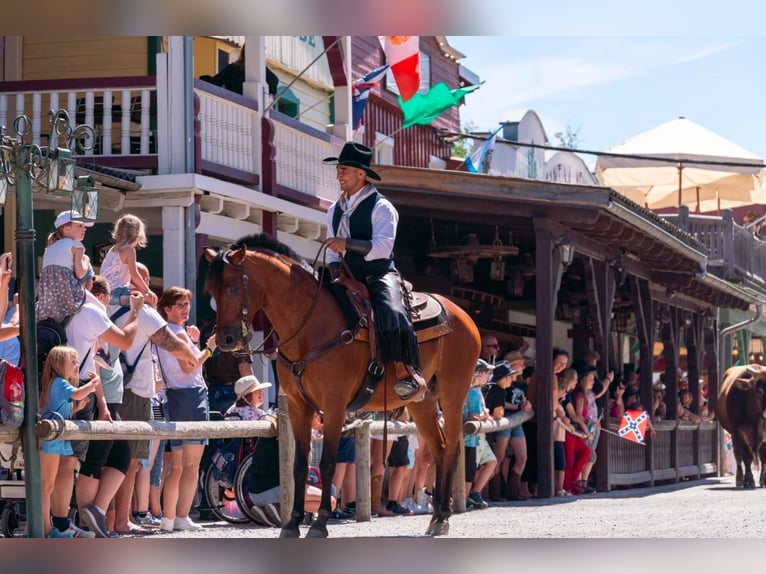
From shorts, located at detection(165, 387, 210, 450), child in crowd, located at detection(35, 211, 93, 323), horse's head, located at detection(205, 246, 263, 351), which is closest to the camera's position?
horse's head, located at detection(205, 246, 263, 351)

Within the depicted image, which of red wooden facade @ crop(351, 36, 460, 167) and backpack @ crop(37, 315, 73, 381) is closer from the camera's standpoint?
backpack @ crop(37, 315, 73, 381)

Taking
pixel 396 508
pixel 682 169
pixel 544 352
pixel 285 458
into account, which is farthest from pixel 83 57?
pixel 682 169

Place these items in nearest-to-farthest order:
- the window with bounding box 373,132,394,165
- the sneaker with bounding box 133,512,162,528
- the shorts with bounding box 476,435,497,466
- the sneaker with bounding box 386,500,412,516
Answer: the sneaker with bounding box 133,512,162,528 < the sneaker with bounding box 386,500,412,516 < the shorts with bounding box 476,435,497,466 < the window with bounding box 373,132,394,165

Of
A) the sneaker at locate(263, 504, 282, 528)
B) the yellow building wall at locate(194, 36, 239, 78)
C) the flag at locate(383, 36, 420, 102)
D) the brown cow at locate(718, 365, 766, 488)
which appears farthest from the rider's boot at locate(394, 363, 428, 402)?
the brown cow at locate(718, 365, 766, 488)

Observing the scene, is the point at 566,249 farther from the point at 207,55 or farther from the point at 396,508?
the point at 207,55

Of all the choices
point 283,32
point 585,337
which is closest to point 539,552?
point 283,32

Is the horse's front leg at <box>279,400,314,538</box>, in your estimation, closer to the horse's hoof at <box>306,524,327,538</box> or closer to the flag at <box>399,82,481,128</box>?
the horse's hoof at <box>306,524,327,538</box>

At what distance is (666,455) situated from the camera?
84.7 feet

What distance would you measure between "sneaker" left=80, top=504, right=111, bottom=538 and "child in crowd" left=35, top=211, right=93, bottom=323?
4.48 feet

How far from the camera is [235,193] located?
60.0 feet

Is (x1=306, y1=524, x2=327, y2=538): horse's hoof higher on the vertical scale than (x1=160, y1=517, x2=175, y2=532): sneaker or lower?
higher

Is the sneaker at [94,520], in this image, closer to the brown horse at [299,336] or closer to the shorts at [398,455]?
the brown horse at [299,336]

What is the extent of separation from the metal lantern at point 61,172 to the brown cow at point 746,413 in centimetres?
1386

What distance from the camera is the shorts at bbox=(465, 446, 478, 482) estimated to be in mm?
15781
